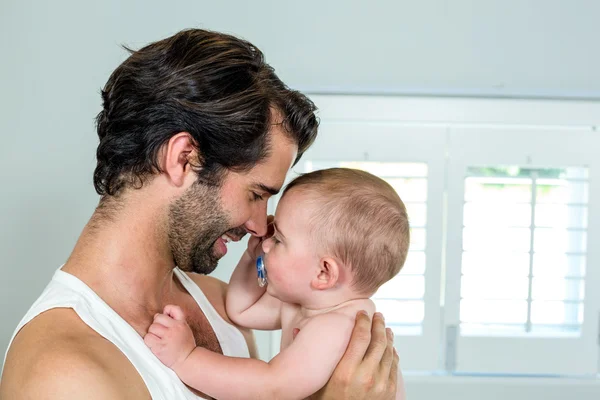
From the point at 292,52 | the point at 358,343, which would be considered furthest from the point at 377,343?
the point at 292,52

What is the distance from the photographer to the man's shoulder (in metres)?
0.91

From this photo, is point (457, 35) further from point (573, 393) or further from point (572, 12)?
point (573, 393)

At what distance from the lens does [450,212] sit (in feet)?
7.13

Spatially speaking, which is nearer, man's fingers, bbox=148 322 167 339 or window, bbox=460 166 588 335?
man's fingers, bbox=148 322 167 339

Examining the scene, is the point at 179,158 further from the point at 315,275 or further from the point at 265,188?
the point at 315,275

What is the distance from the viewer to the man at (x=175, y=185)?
42.3 inches

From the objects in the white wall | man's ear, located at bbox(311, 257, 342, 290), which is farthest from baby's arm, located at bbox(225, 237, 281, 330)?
the white wall

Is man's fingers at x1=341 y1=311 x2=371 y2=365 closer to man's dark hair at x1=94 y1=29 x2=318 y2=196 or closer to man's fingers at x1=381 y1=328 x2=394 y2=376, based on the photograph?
man's fingers at x1=381 y1=328 x2=394 y2=376

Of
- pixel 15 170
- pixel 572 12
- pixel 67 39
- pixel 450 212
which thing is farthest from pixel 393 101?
pixel 15 170

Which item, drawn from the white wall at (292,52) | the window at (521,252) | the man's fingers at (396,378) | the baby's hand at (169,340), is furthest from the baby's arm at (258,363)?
the window at (521,252)

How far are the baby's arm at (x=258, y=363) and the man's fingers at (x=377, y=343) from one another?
0.13ft

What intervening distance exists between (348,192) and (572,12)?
1178mm

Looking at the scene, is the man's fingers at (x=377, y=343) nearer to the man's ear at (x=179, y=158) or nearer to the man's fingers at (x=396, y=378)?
the man's fingers at (x=396, y=378)

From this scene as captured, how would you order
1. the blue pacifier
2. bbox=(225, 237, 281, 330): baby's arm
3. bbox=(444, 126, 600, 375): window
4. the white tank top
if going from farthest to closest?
1. bbox=(444, 126, 600, 375): window
2. bbox=(225, 237, 281, 330): baby's arm
3. the blue pacifier
4. the white tank top
